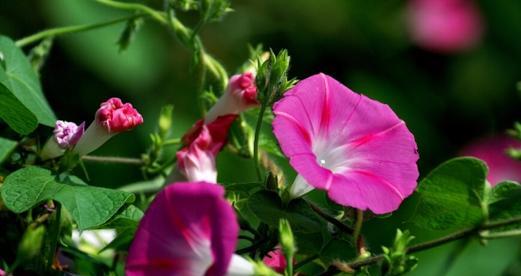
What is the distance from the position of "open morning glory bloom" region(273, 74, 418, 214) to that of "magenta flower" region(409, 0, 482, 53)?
184 cm

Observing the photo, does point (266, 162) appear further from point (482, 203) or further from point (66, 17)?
point (66, 17)

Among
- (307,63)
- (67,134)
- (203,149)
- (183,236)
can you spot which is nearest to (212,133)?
(203,149)

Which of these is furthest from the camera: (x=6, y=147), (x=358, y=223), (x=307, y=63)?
(x=307, y=63)

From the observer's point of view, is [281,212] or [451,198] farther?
[451,198]

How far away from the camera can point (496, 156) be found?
2.66 meters

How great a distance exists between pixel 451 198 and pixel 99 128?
1.03ft

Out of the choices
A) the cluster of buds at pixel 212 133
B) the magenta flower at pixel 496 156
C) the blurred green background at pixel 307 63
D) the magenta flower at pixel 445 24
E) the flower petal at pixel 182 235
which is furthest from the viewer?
the magenta flower at pixel 445 24

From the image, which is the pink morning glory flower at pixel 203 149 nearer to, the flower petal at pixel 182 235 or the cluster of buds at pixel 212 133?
the cluster of buds at pixel 212 133

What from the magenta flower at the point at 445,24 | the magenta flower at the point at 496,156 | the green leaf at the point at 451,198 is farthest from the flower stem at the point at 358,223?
the magenta flower at the point at 445,24

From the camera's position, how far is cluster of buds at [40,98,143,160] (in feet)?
3.31

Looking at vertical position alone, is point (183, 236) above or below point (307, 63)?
above

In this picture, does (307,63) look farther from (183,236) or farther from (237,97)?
(183,236)

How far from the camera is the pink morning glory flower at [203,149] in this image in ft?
3.40

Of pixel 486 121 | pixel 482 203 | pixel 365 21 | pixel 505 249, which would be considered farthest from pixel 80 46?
pixel 482 203
